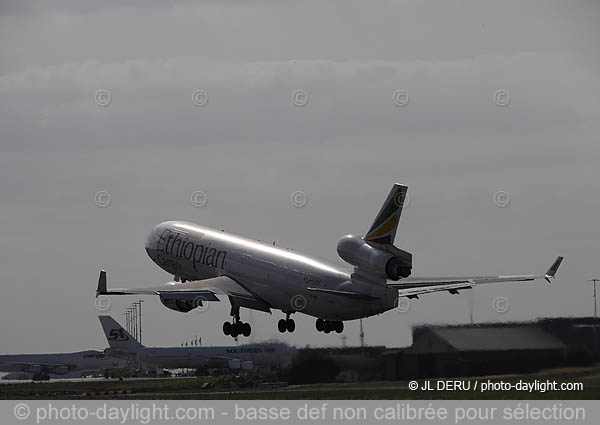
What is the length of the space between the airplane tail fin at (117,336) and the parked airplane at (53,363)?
13.4m

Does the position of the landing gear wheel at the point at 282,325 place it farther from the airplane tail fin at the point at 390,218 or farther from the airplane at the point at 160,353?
the airplane at the point at 160,353

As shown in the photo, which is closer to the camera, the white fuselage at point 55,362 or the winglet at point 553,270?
the winglet at point 553,270

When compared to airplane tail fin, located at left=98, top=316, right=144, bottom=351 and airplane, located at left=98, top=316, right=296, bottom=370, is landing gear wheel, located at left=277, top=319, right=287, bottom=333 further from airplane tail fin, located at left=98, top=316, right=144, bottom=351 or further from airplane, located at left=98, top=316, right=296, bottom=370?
airplane tail fin, located at left=98, top=316, right=144, bottom=351

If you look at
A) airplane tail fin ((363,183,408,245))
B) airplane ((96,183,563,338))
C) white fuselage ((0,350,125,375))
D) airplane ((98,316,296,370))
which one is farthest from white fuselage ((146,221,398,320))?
white fuselage ((0,350,125,375))

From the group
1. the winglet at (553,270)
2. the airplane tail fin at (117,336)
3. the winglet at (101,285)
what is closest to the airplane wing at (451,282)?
the winglet at (553,270)

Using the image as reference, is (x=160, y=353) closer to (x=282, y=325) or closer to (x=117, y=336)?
(x=117, y=336)

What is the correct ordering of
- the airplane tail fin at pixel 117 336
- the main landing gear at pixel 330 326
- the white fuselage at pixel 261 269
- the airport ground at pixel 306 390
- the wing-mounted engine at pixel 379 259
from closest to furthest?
the airport ground at pixel 306 390 → the wing-mounted engine at pixel 379 259 → the white fuselage at pixel 261 269 → the main landing gear at pixel 330 326 → the airplane tail fin at pixel 117 336

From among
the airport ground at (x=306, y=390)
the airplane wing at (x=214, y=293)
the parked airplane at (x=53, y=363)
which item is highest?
the airplane wing at (x=214, y=293)

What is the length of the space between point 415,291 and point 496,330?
8.42 metres

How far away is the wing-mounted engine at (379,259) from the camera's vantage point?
8375 cm

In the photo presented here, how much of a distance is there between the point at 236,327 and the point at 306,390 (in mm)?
16988
